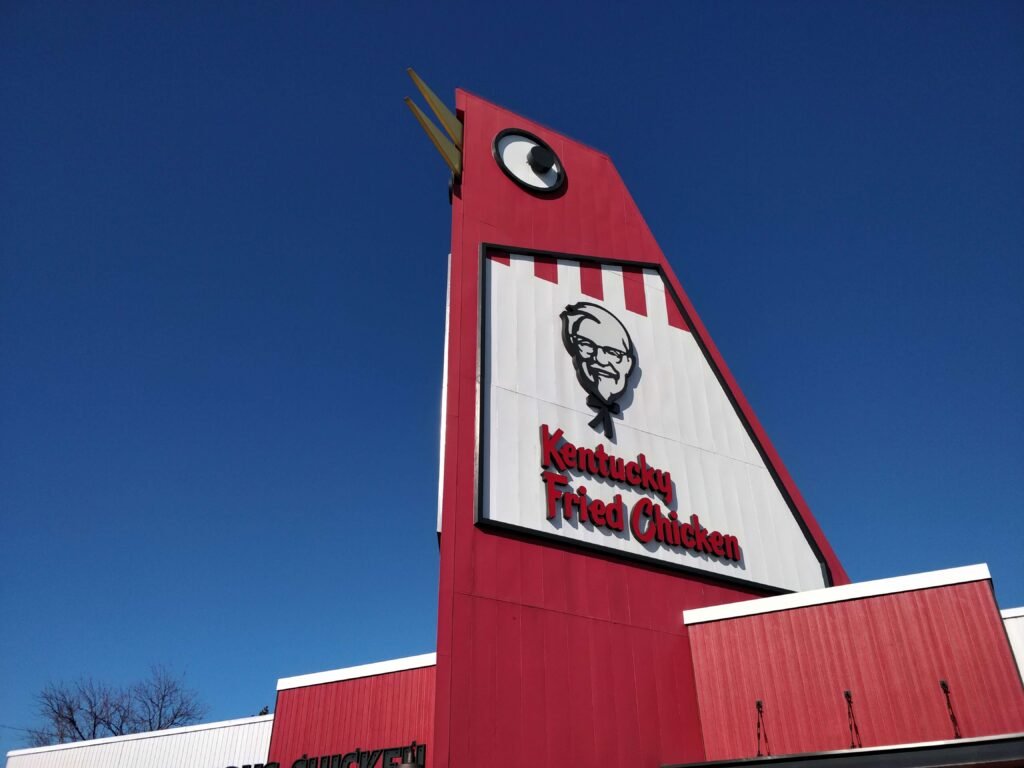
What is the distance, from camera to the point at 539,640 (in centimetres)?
1155

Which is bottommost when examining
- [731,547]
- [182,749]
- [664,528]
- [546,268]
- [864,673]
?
[864,673]

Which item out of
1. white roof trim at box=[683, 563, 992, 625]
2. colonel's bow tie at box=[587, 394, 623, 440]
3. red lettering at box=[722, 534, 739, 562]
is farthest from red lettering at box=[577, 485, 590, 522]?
red lettering at box=[722, 534, 739, 562]

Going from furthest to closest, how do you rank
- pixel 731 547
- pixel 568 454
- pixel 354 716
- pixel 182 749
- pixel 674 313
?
1. pixel 182 749
2. pixel 674 313
3. pixel 354 716
4. pixel 731 547
5. pixel 568 454

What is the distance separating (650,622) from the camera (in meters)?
13.0

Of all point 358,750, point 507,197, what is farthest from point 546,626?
point 507,197

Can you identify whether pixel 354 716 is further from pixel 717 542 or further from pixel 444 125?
pixel 444 125

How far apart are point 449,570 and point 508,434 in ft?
9.30

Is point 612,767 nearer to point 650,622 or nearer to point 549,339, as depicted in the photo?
point 650,622

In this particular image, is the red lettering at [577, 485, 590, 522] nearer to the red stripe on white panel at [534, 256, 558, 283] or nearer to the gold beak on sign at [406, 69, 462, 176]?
the red stripe on white panel at [534, 256, 558, 283]

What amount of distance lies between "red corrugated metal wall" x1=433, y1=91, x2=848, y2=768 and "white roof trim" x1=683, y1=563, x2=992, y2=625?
0.67 metres

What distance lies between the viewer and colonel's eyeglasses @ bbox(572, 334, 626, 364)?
15266 mm

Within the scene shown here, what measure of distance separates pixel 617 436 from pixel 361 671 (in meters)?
7.61

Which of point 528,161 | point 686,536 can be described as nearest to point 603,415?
point 686,536

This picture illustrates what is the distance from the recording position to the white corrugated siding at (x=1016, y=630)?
12.1 meters
